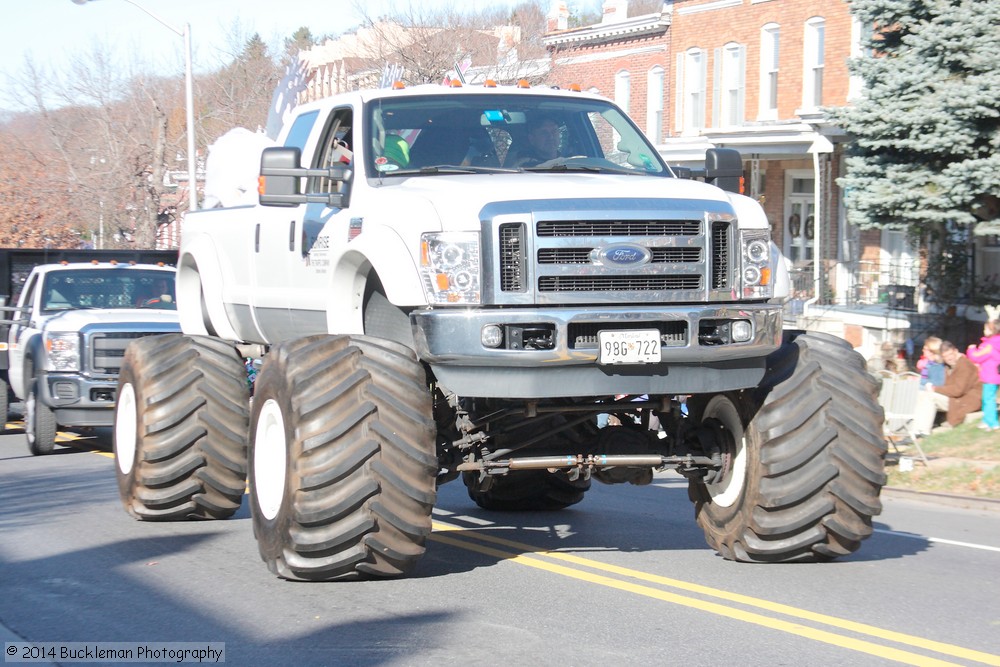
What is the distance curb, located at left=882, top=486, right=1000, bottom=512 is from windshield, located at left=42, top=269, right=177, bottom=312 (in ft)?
28.8

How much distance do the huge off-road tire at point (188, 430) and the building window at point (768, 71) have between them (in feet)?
80.3

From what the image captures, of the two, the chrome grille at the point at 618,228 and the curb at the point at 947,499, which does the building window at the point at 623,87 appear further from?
the chrome grille at the point at 618,228

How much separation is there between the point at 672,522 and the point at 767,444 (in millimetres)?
2785

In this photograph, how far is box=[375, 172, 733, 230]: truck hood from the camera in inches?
284

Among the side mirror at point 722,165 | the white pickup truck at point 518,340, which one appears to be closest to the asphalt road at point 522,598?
the white pickup truck at point 518,340

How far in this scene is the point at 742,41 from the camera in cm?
3319

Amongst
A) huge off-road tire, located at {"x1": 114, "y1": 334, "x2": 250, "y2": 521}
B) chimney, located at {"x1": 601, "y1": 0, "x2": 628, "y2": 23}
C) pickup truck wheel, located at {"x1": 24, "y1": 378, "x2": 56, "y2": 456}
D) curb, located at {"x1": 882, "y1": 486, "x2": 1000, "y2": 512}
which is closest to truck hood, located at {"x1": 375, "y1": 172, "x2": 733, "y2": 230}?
huge off-road tire, located at {"x1": 114, "y1": 334, "x2": 250, "y2": 521}

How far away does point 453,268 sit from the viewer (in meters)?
7.12

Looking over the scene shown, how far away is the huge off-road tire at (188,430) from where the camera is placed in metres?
9.73

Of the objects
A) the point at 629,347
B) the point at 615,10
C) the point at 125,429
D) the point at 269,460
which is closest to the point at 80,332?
the point at 125,429

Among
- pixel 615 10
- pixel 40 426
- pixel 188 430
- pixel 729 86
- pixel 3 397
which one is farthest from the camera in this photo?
pixel 615 10

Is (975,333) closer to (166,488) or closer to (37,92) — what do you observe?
(166,488)

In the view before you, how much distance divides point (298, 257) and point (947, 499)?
24.7 ft

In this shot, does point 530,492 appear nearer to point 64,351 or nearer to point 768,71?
point 64,351
